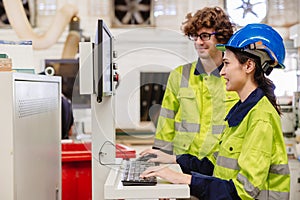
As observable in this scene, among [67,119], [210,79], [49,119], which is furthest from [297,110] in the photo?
[49,119]

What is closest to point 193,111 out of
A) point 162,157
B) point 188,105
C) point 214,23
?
point 188,105

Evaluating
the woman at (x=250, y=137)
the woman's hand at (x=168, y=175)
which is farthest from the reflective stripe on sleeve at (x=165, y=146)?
the woman's hand at (x=168, y=175)

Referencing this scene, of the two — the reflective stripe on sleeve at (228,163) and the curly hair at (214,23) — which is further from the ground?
the curly hair at (214,23)

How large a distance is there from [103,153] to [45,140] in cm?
25

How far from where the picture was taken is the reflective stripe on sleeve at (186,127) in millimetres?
2287

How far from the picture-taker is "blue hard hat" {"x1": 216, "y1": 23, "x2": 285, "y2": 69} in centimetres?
182

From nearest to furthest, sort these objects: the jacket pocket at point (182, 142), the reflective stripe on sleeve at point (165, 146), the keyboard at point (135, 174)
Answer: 1. the keyboard at point (135, 174)
2. the jacket pocket at point (182, 142)
3. the reflective stripe on sleeve at point (165, 146)

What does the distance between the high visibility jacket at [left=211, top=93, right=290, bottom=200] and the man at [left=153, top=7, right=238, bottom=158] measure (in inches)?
15.3

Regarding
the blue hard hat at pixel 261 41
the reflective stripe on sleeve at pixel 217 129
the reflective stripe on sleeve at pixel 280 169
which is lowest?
the reflective stripe on sleeve at pixel 280 169

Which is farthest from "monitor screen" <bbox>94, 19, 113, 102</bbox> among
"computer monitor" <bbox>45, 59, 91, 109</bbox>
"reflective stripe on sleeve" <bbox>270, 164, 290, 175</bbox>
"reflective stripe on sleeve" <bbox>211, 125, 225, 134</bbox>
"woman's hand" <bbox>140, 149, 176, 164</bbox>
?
"computer monitor" <bbox>45, 59, 91, 109</bbox>

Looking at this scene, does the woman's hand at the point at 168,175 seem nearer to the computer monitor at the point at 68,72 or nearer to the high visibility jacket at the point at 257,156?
the high visibility jacket at the point at 257,156

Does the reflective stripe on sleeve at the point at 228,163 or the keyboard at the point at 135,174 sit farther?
the reflective stripe on sleeve at the point at 228,163

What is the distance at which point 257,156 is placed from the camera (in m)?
1.70

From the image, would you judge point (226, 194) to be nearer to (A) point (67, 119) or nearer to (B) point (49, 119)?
(B) point (49, 119)
